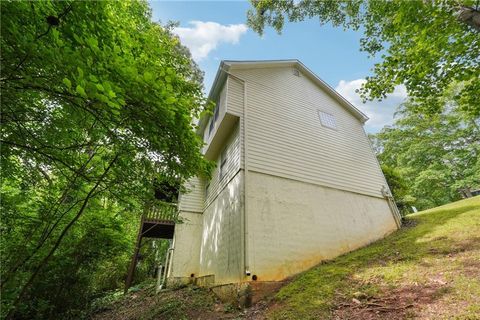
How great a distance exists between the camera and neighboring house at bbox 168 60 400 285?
5973 millimetres

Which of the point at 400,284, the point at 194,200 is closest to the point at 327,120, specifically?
the point at 400,284

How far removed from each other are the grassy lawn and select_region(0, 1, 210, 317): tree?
3.22m

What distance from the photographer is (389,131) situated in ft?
69.7

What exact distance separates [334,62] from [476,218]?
24.1 feet

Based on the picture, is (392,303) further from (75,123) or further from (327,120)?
(327,120)

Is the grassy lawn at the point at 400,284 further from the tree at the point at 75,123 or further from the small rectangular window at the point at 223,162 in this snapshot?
the small rectangular window at the point at 223,162

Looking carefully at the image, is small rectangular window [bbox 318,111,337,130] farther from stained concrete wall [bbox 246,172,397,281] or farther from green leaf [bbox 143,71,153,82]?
green leaf [bbox 143,71,153,82]

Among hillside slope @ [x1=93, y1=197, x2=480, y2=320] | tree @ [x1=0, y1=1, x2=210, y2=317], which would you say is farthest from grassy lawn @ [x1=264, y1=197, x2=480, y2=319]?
tree @ [x1=0, y1=1, x2=210, y2=317]

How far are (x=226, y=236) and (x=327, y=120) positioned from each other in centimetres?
639

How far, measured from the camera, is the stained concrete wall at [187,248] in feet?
32.2

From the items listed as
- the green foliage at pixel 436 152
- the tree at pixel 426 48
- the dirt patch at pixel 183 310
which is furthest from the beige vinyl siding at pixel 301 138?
the green foliage at pixel 436 152

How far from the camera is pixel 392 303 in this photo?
324 centimetres

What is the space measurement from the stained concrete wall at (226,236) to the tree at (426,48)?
5.27 meters

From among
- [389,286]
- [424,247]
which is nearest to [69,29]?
[389,286]
